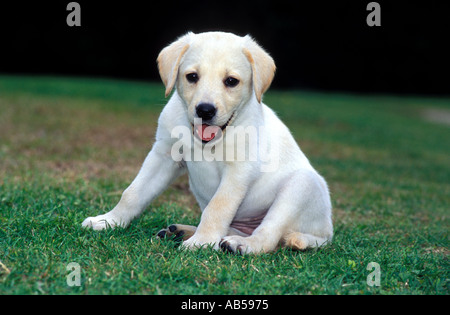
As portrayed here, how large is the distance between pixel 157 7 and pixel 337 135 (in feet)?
67.7

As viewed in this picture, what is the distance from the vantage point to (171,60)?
4004mm

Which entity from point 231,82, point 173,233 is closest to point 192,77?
point 231,82

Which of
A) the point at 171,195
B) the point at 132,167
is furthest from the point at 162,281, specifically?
the point at 132,167

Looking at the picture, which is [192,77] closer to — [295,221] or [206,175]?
[206,175]

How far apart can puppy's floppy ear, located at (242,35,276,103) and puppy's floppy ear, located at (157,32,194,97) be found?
0.44 m

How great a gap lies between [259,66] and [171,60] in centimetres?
64

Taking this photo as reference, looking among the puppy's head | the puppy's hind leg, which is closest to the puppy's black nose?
the puppy's head

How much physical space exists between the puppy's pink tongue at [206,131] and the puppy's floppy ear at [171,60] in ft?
1.14

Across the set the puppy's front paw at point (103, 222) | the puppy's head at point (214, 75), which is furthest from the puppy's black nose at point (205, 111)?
the puppy's front paw at point (103, 222)

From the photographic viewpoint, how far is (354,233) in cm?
492

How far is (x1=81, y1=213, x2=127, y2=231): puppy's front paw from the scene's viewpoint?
4.05m

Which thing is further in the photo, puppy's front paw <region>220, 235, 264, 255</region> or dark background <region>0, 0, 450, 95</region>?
dark background <region>0, 0, 450, 95</region>

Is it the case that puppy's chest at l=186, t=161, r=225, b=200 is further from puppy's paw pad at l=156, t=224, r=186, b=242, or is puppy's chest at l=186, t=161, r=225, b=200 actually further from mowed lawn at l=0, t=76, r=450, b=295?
mowed lawn at l=0, t=76, r=450, b=295

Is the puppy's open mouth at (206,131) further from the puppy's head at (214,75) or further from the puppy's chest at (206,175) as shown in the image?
the puppy's chest at (206,175)
